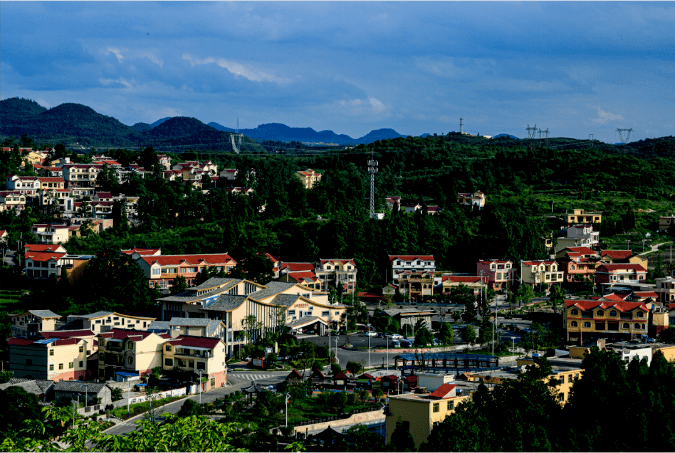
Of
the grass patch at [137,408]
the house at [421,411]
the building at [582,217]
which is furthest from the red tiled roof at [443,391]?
the building at [582,217]

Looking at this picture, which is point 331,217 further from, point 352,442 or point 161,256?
point 352,442

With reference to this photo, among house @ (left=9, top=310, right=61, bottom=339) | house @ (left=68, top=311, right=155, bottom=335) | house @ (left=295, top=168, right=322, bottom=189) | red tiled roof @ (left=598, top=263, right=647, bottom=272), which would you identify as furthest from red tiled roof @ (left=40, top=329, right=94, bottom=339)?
house @ (left=295, top=168, right=322, bottom=189)

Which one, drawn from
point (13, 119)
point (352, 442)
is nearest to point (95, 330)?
point (352, 442)

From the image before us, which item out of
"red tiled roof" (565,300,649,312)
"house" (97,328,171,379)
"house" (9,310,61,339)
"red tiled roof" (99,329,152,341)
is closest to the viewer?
"house" (97,328,171,379)

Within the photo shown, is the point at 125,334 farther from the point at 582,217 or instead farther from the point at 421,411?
the point at 582,217

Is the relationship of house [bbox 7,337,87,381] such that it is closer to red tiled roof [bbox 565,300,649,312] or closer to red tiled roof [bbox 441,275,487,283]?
red tiled roof [bbox 565,300,649,312]

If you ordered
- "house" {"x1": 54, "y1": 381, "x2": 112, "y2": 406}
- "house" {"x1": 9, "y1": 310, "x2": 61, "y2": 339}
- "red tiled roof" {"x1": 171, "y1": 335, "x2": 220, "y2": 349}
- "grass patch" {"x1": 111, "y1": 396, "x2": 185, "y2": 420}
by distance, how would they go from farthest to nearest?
"house" {"x1": 9, "y1": 310, "x2": 61, "y2": 339} < "red tiled roof" {"x1": 171, "y1": 335, "x2": 220, "y2": 349} < "house" {"x1": 54, "y1": 381, "x2": 112, "y2": 406} < "grass patch" {"x1": 111, "y1": 396, "x2": 185, "y2": 420}
